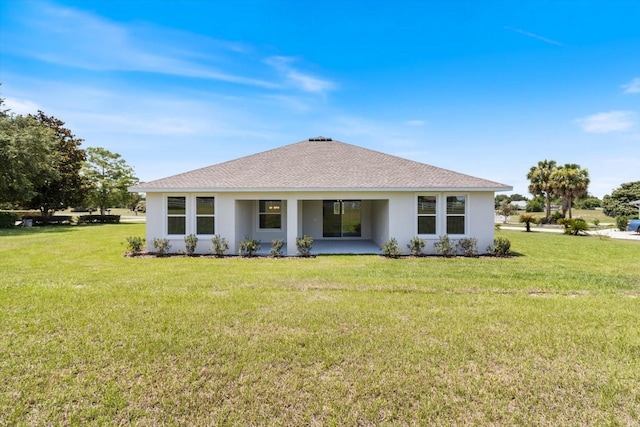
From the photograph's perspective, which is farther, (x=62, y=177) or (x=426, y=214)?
(x=62, y=177)

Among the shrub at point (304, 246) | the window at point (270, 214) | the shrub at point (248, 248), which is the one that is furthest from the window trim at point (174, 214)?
the shrub at point (304, 246)

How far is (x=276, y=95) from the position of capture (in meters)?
17.9

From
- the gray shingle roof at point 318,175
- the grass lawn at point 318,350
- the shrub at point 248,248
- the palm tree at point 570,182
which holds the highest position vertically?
the palm tree at point 570,182

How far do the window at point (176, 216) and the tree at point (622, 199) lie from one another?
6090 centimetres

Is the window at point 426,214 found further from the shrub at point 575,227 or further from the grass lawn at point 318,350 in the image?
the shrub at point 575,227

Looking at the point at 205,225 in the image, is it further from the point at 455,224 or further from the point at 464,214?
the point at 464,214

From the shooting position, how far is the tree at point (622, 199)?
4558cm

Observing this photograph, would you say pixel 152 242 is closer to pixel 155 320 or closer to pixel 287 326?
pixel 155 320

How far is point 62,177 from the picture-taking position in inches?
1241

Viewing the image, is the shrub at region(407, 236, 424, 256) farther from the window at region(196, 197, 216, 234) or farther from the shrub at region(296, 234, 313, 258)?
the window at region(196, 197, 216, 234)

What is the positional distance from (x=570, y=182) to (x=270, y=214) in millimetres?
36985

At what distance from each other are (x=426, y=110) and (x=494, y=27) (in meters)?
5.62

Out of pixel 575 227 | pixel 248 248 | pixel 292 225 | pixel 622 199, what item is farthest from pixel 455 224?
pixel 622 199

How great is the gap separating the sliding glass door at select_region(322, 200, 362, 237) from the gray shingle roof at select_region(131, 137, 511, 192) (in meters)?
2.89
